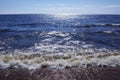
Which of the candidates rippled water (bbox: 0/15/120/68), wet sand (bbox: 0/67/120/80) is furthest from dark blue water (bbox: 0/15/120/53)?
wet sand (bbox: 0/67/120/80)

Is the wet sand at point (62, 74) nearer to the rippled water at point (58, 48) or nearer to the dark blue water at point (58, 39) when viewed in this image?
the rippled water at point (58, 48)

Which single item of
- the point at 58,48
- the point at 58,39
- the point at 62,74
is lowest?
the point at 58,39

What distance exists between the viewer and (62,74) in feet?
17.8

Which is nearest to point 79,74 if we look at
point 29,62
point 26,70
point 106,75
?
point 106,75

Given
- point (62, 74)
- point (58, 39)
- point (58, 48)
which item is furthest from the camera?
point (58, 39)

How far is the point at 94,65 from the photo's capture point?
252 inches

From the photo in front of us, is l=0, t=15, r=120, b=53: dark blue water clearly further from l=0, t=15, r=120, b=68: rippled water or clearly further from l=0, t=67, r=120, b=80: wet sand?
l=0, t=67, r=120, b=80: wet sand

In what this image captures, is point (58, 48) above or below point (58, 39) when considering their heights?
above

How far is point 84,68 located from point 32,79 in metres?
1.97

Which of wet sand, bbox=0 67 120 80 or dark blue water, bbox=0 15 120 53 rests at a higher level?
wet sand, bbox=0 67 120 80

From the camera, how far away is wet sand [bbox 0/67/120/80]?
5.14m

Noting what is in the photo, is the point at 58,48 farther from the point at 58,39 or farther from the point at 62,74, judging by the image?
the point at 62,74

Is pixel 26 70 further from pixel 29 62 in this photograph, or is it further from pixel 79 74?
pixel 79 74

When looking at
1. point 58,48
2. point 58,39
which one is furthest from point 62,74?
point 58,39
